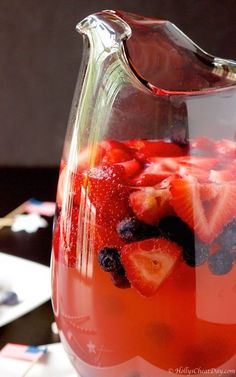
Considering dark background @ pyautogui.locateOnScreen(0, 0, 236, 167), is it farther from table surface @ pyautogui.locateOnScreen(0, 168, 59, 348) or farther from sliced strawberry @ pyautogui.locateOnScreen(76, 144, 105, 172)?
sliced strawberry @ pyautogui.locateOnScreen(76, 144, 105, 172)

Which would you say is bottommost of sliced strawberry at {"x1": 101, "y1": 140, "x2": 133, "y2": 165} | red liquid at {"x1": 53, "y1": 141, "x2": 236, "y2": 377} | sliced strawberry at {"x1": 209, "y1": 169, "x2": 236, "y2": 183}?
red liquid at {"x1": 53, "y1": 141, "x2": 236, "y2": 377}

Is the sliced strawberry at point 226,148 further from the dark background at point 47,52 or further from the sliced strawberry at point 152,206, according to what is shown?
the dark background at point 47,52

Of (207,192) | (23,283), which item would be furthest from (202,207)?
(23,283)

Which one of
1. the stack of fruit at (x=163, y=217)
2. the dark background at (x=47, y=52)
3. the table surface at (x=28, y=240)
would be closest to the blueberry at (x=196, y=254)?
the stack of fruit at (x=163, y=217)

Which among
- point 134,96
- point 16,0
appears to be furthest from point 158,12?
point 134,96

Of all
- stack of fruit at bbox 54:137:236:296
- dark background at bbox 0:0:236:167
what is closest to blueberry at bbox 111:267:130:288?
stack of fruit at bbox 54:137:236:296

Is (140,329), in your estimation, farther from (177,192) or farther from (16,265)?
(16,265)

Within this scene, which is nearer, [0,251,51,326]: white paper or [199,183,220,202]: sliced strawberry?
[199,183,220,202]: sliced strawberry

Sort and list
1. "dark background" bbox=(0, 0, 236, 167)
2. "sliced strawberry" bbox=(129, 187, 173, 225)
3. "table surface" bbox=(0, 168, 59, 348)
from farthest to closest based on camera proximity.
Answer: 1. "dark background" bbox=(0, 0, 236, 167)
2. "table surface" bbox=(0, 168, 59, 348)
3. "sliced strawberry" bbox=(129, 187, 173, 225)

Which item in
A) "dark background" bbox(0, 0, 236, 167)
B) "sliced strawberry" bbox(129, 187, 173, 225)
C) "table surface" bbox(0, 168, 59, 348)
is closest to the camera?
"sliced strawberry" bbox(129, 187, 173, 225)
